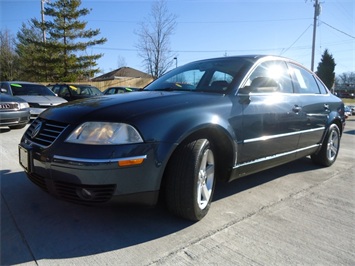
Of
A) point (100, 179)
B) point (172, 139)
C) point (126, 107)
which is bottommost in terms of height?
point (100, 179)

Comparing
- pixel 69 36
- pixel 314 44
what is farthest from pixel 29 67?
pixel 314 44

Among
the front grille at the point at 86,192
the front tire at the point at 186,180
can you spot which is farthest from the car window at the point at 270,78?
the front grille at the point at 86,192

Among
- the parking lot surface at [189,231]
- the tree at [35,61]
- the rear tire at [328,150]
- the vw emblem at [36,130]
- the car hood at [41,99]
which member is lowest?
the parking lot surface at [189,231]

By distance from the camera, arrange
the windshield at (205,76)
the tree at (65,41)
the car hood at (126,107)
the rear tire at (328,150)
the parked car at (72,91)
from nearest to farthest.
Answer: the car hood at (126,107), the windshield at (205,76), the rear tire at (328,150), the parked car at (72,91), the tree at (65,41)

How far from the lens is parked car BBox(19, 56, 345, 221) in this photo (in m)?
2.26

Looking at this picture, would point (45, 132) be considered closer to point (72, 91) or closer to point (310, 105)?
point (310, 105)

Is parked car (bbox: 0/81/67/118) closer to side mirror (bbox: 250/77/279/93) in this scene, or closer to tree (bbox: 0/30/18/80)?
side mirror (bbox: 250/77/279/93)

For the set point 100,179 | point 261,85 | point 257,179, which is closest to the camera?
point 100,179

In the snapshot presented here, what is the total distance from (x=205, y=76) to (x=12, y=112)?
5639 mm

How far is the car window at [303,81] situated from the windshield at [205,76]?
3.32ft

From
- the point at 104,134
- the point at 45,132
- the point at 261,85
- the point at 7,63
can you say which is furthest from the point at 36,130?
the point at 7,63

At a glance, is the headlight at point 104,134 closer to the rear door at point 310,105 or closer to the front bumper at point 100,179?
the front bumper at point 100,179

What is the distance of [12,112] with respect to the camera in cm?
723

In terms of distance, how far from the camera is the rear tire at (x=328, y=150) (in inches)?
187
